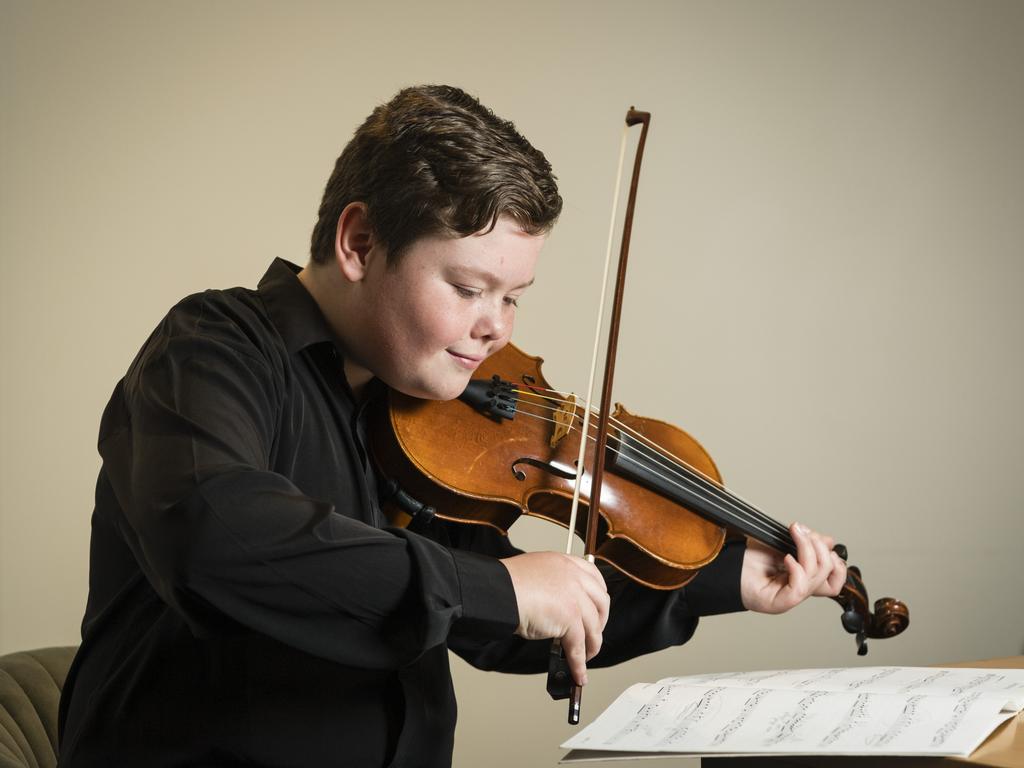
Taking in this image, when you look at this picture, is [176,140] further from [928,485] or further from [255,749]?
[928,485]

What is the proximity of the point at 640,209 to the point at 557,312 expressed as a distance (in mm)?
341

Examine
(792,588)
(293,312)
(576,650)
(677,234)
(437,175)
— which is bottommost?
(576,650)

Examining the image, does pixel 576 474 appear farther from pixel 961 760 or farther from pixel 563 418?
pixel 961 760

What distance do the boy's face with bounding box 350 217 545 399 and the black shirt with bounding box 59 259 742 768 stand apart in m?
0.08

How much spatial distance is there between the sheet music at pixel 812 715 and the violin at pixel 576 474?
189mm

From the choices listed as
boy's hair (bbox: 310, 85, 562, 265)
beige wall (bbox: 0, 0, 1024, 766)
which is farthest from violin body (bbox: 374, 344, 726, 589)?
beige wall (bbox: 0, 0, 1024, 766)

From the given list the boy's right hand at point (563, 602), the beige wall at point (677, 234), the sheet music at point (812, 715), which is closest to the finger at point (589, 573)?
the boy's right hand at point (563, 602)

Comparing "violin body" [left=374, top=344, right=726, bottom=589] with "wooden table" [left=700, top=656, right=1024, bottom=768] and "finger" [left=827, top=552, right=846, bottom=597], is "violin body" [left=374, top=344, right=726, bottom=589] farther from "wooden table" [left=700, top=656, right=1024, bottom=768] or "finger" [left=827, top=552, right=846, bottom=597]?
"wooden table" [left=700, top=656, right=1024, bottom=768]

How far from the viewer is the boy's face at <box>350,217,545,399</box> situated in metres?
1.06

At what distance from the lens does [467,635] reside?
0.81m

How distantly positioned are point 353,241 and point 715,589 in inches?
26.9

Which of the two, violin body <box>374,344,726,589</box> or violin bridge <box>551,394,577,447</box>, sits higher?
violin bridge <box>551,394,577,447</box>

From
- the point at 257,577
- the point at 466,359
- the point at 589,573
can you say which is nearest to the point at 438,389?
the point at 466,359

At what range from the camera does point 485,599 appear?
801 millimetres
